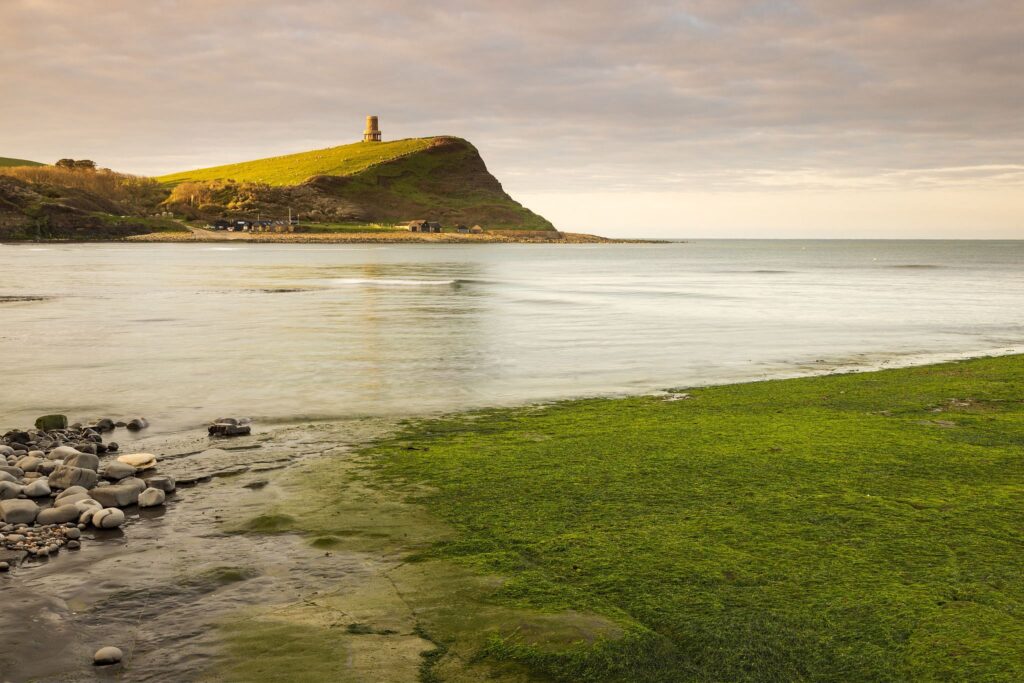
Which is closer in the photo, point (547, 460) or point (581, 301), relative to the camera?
point (547, 460)

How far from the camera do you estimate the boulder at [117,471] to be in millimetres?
11094

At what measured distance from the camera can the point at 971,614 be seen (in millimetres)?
6680

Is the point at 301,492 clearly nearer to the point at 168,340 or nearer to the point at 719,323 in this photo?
the point at 168,340

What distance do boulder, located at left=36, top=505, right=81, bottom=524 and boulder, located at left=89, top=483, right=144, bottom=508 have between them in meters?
0.50

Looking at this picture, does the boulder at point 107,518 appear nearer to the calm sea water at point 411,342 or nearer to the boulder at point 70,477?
the boulder at point 70,477

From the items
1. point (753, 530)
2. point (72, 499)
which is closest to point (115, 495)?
point (72, 499)

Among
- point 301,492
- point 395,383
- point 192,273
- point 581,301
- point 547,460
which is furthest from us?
point 192,273

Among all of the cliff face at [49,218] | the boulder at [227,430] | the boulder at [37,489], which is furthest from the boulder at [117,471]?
the cliff face at [49,218]

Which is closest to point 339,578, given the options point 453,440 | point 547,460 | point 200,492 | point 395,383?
point 200,492

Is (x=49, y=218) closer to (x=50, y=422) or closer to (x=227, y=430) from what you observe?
(x=50, y=422)

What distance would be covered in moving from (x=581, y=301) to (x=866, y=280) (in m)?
39.0

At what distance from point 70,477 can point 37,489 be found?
41 centimetres

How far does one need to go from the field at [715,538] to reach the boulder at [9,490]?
340cm

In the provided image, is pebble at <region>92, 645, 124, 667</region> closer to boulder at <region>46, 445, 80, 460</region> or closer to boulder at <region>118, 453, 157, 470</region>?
boulder at <region>118, 453, 157, 470</region>
